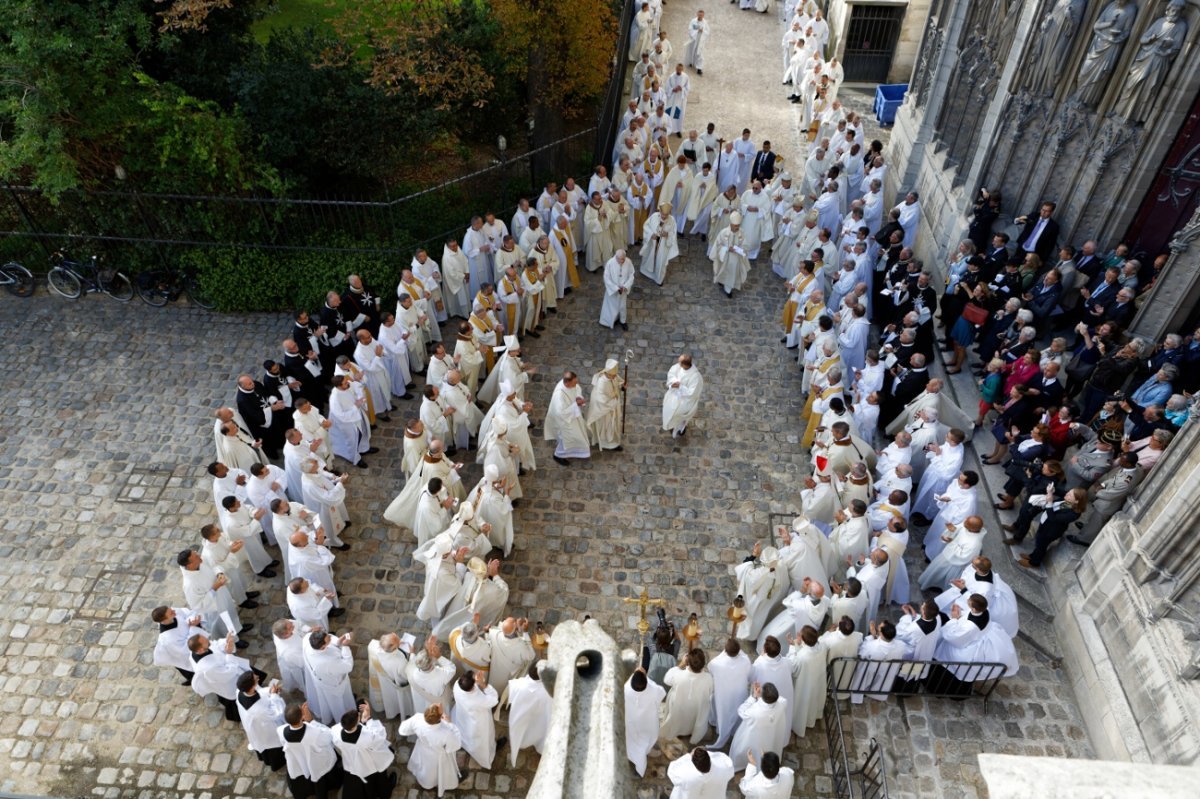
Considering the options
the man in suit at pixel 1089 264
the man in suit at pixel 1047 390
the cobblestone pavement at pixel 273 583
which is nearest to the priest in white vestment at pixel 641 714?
the cobblestone pavement at pixel 273 583

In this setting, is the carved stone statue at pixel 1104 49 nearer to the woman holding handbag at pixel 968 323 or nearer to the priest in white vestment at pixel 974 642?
the woman holding handbag at pixel 968 323

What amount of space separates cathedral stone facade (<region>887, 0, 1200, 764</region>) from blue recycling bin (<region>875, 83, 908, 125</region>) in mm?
3501

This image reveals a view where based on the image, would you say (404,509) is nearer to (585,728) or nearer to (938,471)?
(938,471)

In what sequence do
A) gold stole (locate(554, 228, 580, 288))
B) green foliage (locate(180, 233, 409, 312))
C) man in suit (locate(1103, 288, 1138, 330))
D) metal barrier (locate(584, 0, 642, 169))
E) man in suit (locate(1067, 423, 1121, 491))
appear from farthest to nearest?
metal barrier (locate(584, 0, 642, 169)) → gold stole (locate(554, 228, 580, 288)) → green foliage (locate(180, 233, 409, 312)) → man in suit (locate(1103, 288, 1138, 330)) → man in suit (locate(1067, 423, 1121, 491))

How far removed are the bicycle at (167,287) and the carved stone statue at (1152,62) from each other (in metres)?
16.0

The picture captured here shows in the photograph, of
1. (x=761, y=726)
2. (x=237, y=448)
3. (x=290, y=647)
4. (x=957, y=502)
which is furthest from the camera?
(x=237, y=448)

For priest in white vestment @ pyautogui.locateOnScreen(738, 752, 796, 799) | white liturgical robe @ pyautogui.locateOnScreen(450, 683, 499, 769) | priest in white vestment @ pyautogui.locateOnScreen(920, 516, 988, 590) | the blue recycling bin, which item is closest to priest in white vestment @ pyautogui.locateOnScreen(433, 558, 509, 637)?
white liturgical robe @ pyautogui.locateOnScreen(450, 683, 499, 769)

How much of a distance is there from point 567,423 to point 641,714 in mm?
4939

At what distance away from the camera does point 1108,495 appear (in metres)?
9.88

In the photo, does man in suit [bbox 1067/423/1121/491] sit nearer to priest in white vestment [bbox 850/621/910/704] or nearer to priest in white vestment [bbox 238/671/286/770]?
priest in white vestment [bbox 850/621/910/704]

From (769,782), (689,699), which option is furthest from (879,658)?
(769,782)

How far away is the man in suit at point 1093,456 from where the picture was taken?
33.2ft

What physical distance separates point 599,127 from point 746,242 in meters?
4.93

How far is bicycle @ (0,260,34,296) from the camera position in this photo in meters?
15.2
